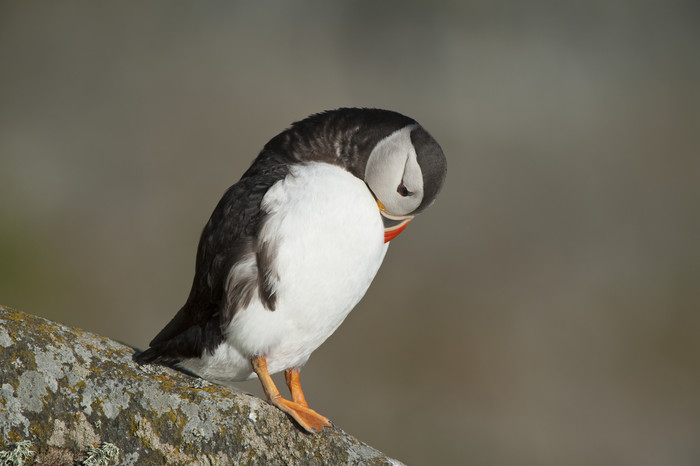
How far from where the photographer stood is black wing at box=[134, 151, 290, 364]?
3.23 meters

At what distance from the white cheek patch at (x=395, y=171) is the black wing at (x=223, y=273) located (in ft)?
1.50

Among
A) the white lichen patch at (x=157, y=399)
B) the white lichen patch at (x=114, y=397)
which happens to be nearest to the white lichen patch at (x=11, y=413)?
the white lichen patch at (x=114, y=397)

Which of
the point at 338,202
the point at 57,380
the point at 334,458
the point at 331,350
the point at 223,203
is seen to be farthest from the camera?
the point at 331,350

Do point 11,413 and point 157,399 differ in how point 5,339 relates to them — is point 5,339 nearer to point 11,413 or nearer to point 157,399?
point 11,413

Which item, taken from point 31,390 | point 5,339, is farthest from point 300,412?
point 5,339

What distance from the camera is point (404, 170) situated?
3.38 metres

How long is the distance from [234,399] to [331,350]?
7.35m

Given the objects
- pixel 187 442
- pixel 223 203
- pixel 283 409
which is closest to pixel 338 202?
pixel 223 203

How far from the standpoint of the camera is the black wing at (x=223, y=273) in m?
3.23

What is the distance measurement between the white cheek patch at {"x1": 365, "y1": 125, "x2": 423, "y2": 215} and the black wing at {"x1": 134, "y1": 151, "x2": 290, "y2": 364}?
456 mm

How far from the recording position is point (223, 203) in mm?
3434

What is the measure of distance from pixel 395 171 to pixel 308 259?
0.63 m

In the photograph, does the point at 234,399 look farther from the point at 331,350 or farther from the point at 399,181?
the point at 331,350

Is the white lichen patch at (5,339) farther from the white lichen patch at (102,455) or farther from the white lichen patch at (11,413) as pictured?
the white lichen patch at (102,455)
